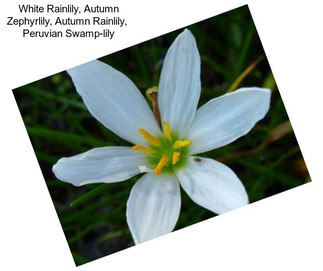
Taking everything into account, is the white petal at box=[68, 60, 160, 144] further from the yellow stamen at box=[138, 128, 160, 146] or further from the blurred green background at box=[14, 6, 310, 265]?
the blurred green background at box=[14, 6, 310, 265]

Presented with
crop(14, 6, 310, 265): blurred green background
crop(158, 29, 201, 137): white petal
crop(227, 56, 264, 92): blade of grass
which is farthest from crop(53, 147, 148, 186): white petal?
crop(227, 56, 264, 92): blade of grass

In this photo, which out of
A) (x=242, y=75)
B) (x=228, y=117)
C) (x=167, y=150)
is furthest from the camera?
(x=242, y=75)

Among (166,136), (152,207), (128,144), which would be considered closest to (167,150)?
(166,136)

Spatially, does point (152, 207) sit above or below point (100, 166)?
below

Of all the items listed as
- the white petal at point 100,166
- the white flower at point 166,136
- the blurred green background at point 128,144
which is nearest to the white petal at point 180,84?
the white flower at point 166,136

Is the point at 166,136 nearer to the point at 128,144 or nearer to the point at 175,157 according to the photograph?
the point at 175,157

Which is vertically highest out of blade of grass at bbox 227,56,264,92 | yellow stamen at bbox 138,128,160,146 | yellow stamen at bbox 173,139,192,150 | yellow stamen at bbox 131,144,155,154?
blade of grass at bbox 227,56,264,92
